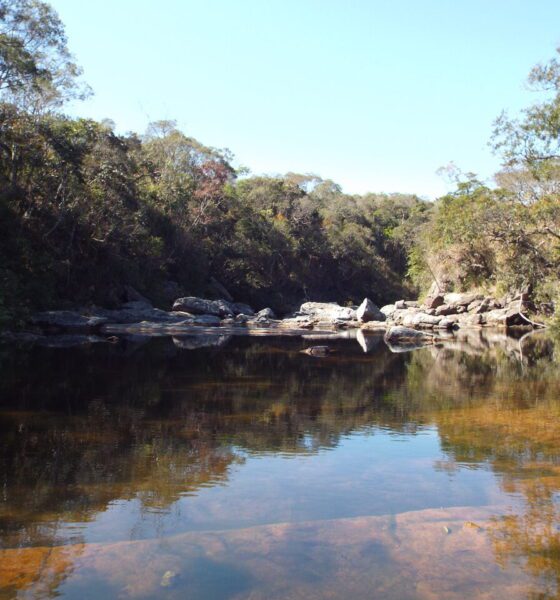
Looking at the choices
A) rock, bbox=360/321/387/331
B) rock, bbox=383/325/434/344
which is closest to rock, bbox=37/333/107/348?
rock, bbox=383/325/434/344

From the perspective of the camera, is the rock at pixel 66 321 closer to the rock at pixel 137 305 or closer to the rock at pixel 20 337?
the rock at pixel 20 337

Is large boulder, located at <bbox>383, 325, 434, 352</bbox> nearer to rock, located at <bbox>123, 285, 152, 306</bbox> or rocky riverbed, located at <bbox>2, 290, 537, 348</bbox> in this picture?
rocky riverbed, located at <bbox>2, 290, 537, 348</bbox>

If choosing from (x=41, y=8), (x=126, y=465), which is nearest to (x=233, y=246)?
(x=41, y=8)

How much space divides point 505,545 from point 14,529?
4548 millimetres

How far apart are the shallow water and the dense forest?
9941 mm

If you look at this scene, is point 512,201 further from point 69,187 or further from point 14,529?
point 14,529

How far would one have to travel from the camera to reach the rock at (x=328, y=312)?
40031mm

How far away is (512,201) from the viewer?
2656cm

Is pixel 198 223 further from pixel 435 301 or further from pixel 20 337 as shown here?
pixel 20 337

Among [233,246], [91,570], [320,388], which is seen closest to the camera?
[91,570]

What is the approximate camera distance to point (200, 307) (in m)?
36.8

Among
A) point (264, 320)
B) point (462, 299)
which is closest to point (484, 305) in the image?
point (462, 299)

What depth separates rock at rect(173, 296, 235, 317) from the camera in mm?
36500

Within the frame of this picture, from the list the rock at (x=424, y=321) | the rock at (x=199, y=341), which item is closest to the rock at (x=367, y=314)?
the rock at (x=424, y=321)
